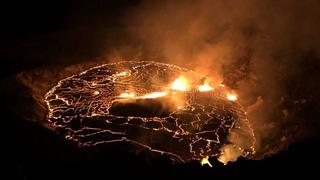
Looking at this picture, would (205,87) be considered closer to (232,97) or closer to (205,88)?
(205,88)

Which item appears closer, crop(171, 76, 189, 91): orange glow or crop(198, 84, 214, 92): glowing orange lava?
crop(171, 76, 189, 91): orange glow

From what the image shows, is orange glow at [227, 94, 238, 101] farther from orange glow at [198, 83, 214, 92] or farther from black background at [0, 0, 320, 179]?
black background at [0, 0, 320, 179]

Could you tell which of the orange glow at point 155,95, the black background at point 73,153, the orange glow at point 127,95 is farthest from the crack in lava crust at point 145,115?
the black background at point 73,153

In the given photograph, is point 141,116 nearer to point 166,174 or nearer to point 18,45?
point 166,174

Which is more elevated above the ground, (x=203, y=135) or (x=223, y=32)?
(x=223, y=32)

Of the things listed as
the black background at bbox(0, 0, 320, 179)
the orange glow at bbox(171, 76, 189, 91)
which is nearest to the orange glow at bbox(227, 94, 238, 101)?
the orange glow at bbox(171, 76, 189, 91)

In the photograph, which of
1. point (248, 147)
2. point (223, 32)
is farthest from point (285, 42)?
point (248, 147)

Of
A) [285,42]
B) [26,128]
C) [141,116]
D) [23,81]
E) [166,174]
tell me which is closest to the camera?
[166,174]
